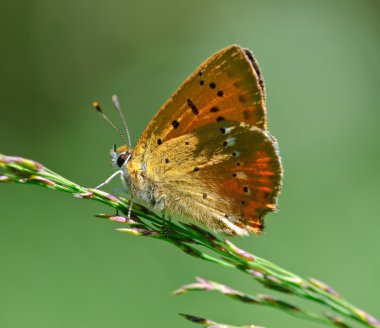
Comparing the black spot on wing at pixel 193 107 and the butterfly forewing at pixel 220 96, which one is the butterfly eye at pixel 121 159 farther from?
the black spot on wing at pixel 193 107

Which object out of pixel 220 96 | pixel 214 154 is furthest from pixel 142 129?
pixel 220 96

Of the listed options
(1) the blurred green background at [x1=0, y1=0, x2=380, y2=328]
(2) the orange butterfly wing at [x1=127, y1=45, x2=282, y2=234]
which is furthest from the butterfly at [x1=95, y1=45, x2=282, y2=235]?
(1) the blurred green background at [x1=0, y1=0, x2=380, y2=328]

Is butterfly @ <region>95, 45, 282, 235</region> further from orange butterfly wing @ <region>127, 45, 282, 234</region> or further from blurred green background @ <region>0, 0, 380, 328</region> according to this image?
blurred green background @ <region>0, 0, 380, 328</region>

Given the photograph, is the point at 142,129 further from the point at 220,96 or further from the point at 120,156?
the point at 220,96

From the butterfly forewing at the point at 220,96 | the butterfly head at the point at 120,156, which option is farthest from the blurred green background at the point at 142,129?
the butterfly forewing at the point at 220,96

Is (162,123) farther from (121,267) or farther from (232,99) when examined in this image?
(121,267)

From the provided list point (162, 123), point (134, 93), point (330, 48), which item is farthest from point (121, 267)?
point (330, 48)
